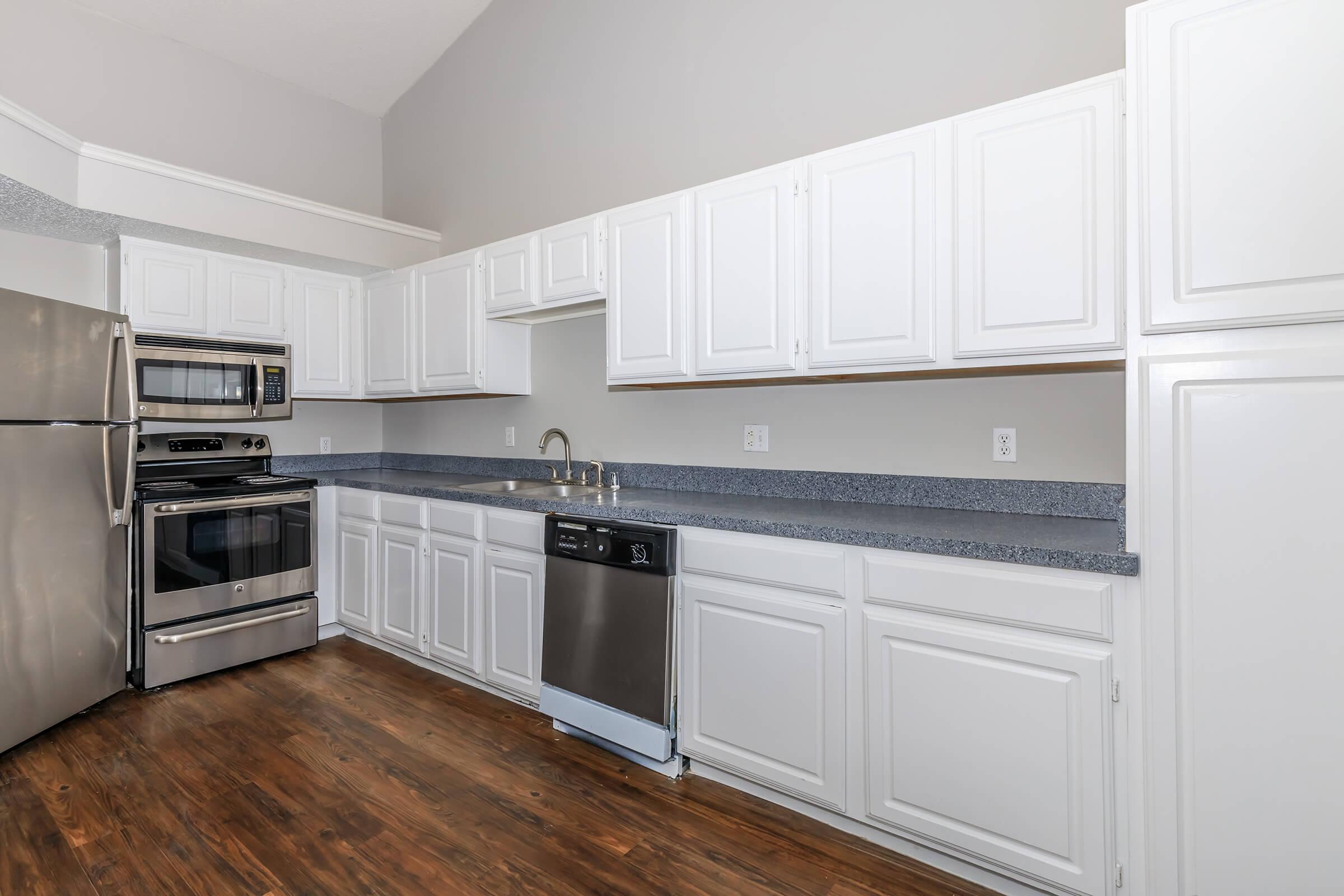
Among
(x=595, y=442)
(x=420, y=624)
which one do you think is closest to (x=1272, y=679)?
(x=595, y=442)

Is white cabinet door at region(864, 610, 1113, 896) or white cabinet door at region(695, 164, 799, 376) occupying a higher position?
white cabinet door at region(695, 164, 799, 376)

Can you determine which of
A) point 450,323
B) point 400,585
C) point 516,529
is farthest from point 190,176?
point 516,529

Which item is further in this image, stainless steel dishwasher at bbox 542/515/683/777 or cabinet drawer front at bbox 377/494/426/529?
cabinet drawer front at bbox 377/494/426/529

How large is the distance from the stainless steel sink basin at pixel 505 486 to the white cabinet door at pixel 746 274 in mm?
1239

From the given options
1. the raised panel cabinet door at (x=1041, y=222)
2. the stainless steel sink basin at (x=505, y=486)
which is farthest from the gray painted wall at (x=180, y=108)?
the raised panel cabinet door at (x=1041, y=222)

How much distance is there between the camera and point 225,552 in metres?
3.36

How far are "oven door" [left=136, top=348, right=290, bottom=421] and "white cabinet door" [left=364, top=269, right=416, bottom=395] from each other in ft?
1.63

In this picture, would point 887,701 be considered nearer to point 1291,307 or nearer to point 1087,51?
point 1291,307

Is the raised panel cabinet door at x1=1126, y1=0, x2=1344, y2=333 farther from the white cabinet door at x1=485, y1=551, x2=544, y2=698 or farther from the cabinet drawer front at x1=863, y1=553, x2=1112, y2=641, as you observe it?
the white cabinet door at x1=485, y1=551, x2=544, y2=698

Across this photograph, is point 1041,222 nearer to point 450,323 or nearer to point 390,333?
point 450,323

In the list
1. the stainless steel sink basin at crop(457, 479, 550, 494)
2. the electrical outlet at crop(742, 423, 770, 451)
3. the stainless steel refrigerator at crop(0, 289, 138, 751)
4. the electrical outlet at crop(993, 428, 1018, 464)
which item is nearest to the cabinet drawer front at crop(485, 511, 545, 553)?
the stainless steel sink basin at crop(457, 479, 550, 494)

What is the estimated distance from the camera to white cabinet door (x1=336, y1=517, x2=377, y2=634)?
3.67m

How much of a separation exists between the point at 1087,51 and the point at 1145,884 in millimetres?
2305

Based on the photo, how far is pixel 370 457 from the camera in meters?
4.83
